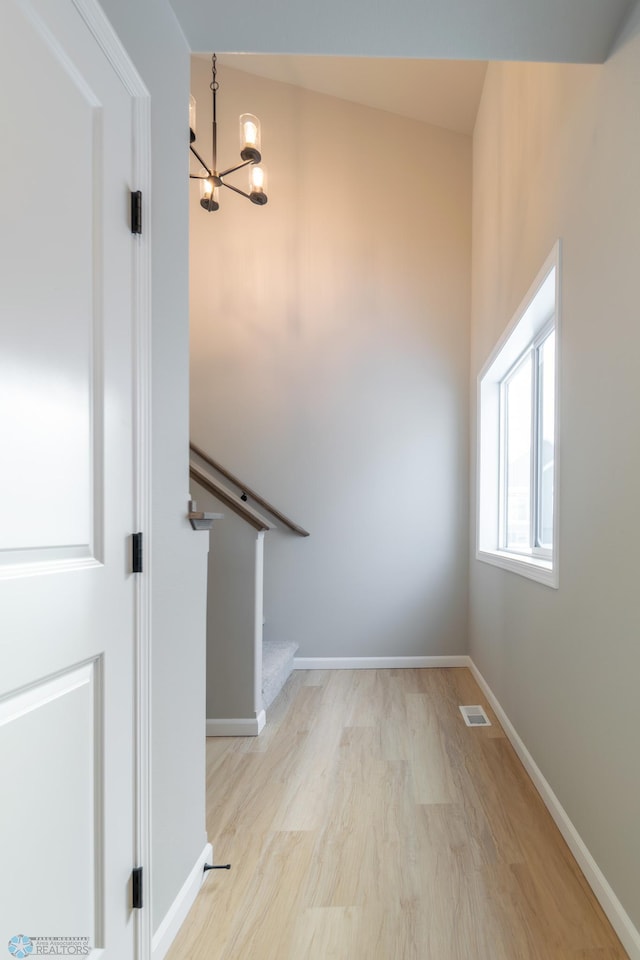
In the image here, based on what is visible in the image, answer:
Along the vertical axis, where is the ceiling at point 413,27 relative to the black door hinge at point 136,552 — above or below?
above

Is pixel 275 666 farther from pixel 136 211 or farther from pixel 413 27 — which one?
pixel 413 27

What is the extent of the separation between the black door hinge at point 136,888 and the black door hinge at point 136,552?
0.65 m

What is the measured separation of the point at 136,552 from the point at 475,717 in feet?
7.91

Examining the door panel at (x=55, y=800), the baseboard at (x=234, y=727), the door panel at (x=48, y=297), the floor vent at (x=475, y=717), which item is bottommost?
the floor vent at (x=475, y=717)

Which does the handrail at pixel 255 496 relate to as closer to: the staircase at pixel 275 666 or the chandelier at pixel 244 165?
the staircase at pixel 275 666

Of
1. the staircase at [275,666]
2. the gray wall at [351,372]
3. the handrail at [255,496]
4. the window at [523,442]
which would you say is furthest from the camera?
the gray wall at [351,372]

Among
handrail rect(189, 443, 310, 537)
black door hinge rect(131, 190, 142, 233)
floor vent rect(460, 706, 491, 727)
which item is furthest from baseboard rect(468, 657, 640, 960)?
black door hinge rect(131, 190, 142, 233)

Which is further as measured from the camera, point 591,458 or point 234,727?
point 234,727

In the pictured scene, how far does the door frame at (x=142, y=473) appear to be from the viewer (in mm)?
1257

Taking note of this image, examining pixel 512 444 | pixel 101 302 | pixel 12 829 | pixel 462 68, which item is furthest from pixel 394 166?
pixel 12 829

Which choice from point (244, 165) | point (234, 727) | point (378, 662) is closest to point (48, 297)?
point (234, 727)

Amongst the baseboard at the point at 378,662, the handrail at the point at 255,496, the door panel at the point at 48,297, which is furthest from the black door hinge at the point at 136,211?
the baseboard at the point at 378,662

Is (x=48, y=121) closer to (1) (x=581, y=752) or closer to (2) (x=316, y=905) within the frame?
(2) (x=316, y=905)

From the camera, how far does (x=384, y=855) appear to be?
1.80m
